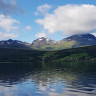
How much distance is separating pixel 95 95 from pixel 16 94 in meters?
18.1

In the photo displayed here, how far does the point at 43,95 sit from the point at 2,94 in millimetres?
9843

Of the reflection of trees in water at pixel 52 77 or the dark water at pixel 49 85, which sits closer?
the dark water at pixel 49 85

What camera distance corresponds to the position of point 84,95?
4419 cm

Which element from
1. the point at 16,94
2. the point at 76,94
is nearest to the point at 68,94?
the point at 76,94

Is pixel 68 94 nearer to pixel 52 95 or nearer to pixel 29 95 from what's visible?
pixel 52 95

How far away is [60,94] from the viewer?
45875mm

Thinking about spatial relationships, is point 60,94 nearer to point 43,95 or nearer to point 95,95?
point 43,95

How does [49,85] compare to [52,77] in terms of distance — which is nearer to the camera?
[49,85]

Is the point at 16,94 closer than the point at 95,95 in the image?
No

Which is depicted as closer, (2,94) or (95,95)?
(95,95)

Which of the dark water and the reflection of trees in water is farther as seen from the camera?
the reflection of trees in water

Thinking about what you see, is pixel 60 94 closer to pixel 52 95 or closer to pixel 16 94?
pixel 52 95

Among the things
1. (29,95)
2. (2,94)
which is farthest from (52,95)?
(2,94)

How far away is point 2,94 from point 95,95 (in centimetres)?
2134
